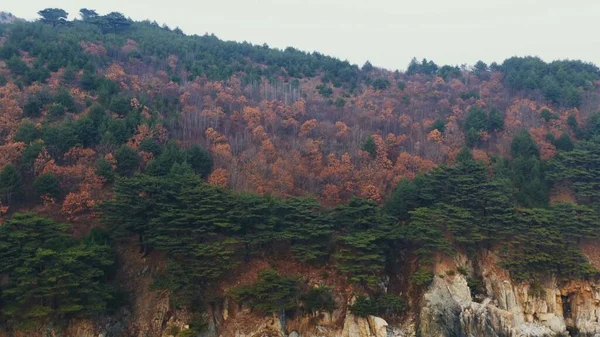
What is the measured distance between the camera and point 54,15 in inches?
2168

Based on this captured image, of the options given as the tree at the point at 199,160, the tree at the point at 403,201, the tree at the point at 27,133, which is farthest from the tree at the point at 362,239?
the tree at the point at 27,133

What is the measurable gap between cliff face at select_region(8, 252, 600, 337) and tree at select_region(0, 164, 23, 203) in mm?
7580

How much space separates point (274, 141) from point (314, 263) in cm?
1316

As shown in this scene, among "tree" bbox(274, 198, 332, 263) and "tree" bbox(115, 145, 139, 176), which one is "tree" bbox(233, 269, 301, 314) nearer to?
"tree" bbox(274, 198, 332, 263)

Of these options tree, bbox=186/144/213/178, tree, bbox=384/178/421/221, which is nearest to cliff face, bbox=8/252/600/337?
tree, bbox=384/178/421/221

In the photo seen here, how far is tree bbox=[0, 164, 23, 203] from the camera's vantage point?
83.8 ft

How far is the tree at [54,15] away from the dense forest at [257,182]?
9527 millimetres

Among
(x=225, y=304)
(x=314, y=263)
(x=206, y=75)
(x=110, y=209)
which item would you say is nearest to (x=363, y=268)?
(x=314, y=263)

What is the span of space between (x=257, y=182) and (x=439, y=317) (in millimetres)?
14244

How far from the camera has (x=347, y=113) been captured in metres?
45.2

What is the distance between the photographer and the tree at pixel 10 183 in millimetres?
Result: 25547

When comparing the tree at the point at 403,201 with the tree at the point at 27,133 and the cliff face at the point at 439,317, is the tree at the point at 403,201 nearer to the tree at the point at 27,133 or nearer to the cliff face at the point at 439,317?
the cliff face at the point at 439,317

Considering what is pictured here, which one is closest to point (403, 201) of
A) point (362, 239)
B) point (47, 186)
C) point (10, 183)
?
point (362, 239)

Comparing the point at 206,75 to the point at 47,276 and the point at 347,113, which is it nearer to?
the point at 347,113
